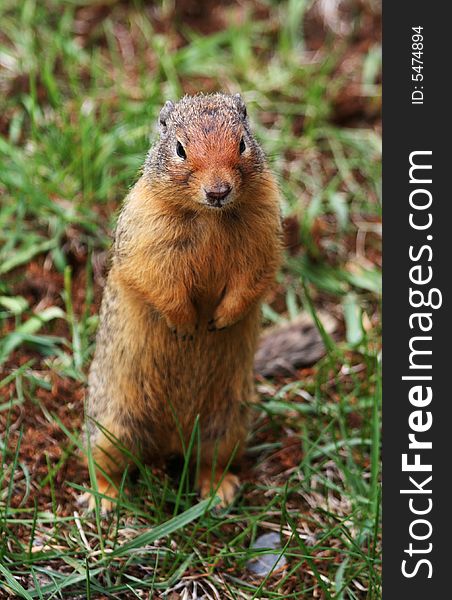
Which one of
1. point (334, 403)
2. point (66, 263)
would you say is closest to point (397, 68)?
point (334, 403)

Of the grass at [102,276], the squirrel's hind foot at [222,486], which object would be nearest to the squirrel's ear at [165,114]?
the grass at [102,276]

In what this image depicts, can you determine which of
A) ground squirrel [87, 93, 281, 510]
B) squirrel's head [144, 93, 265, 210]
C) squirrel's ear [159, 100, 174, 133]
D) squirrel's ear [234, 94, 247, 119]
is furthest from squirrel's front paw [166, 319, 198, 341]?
squirrel's ear [234, 94, 247, 119]

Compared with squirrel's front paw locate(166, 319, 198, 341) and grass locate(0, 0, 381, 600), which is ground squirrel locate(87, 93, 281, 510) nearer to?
squirrel's front paw locate(166, 319, 198, 341)

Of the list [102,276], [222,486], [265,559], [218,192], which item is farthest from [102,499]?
[218,192]

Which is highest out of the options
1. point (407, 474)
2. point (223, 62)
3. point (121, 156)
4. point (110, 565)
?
point (223, 62)

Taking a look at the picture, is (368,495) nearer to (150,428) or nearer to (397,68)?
(150,428)

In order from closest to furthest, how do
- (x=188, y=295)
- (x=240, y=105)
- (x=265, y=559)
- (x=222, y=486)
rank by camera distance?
1. (x=240, y=105)
2. (x=188, y=295)
3. (x=265, y=559)
4. (x=222, y=486)

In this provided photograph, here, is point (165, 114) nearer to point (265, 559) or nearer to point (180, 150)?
point (180, 150)
